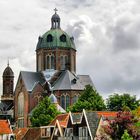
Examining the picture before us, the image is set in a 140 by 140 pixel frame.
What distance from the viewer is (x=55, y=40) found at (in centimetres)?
15725

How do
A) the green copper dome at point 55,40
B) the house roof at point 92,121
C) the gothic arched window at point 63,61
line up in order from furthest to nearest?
the green copper dome at point 55,40 → the gothic arched window at point 63,61 → the house roof at point 92,121

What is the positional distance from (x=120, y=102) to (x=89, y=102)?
635 centimetres

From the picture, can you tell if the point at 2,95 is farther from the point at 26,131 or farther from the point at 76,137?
the point at 76,137

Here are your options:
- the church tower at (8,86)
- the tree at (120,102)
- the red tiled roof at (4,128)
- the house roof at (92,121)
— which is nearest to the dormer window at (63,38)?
the church tower at (8,86)

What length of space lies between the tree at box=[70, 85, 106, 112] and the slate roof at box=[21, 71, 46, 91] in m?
28.0

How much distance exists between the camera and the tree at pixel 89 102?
4455 inches

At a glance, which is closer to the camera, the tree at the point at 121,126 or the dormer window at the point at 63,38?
the tree at the point at 121,126

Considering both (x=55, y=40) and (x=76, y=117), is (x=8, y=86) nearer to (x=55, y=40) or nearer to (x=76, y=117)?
(x=55, y=40)

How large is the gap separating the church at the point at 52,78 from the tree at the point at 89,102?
75.4 feet

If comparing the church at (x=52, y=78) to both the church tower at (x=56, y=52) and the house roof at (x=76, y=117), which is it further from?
the house roof at (x=76, y=117)

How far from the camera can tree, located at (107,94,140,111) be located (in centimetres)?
11362

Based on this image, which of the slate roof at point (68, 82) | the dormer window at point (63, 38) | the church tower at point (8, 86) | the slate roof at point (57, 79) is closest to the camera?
the slate roof at point (68, 82)

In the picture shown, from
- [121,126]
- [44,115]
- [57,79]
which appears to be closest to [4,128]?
[44,115]

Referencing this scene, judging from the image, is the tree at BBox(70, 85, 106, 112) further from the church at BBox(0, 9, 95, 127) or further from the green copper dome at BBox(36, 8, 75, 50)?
the green copper dome at BBox(36, 8, 75, 50)
